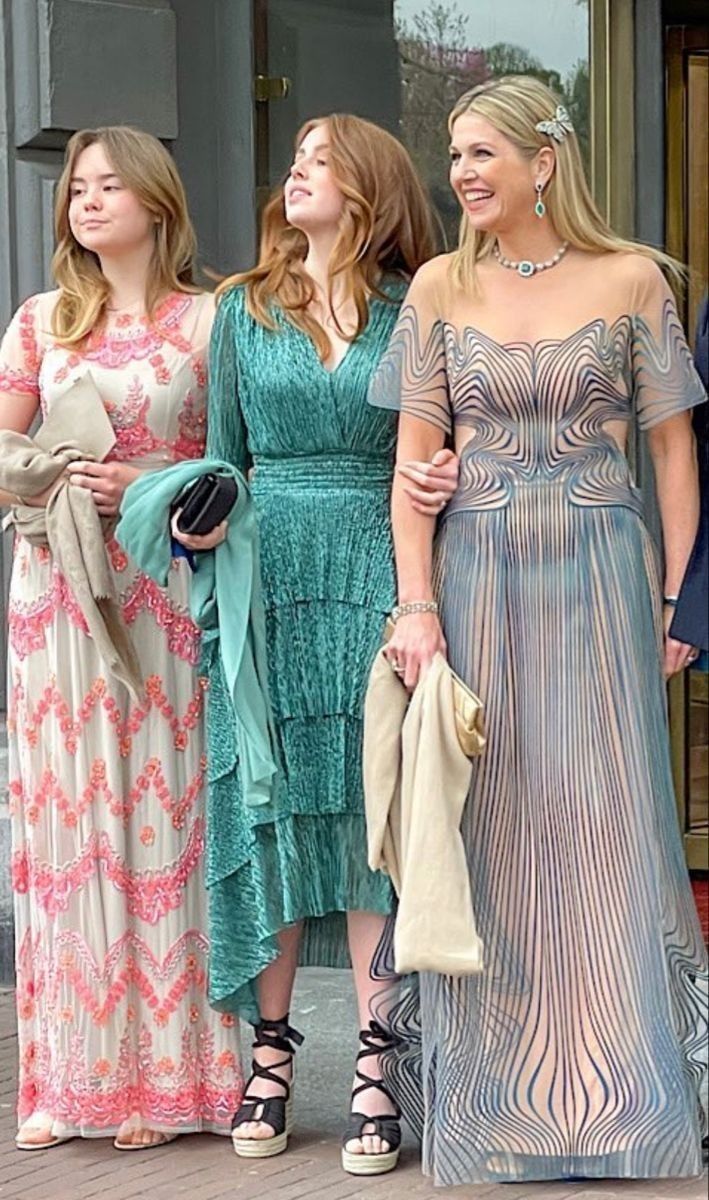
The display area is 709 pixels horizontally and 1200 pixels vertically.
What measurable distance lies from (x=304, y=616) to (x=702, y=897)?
3.46 meters

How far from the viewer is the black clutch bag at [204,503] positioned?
15.7ft

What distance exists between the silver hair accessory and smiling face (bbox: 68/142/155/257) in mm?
971

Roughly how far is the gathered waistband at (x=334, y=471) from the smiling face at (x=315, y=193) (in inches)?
19.4

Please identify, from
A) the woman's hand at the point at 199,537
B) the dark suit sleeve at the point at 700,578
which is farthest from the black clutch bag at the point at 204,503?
the dark suit sleeve at the point at 700,578

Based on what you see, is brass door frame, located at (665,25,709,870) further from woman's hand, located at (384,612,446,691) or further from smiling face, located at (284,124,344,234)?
woman's hand, located at (384,612,446,691)

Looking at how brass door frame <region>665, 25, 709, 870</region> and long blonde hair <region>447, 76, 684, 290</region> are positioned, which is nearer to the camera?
long blonde hair <region>447, 76, 684, 290</region>

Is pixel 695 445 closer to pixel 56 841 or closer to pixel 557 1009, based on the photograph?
pixel 557 1009

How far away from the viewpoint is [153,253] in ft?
17.1

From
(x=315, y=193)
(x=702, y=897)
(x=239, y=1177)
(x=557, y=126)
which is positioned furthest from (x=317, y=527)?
(x=702, y=897)

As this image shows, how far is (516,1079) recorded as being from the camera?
478 centimetres

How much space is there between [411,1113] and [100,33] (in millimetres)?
3428

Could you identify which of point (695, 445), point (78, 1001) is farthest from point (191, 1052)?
point (695, 445)

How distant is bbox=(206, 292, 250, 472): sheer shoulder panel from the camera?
5.02m

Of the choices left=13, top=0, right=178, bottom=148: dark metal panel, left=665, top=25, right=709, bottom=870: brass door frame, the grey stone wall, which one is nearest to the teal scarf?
the grey stone wall
